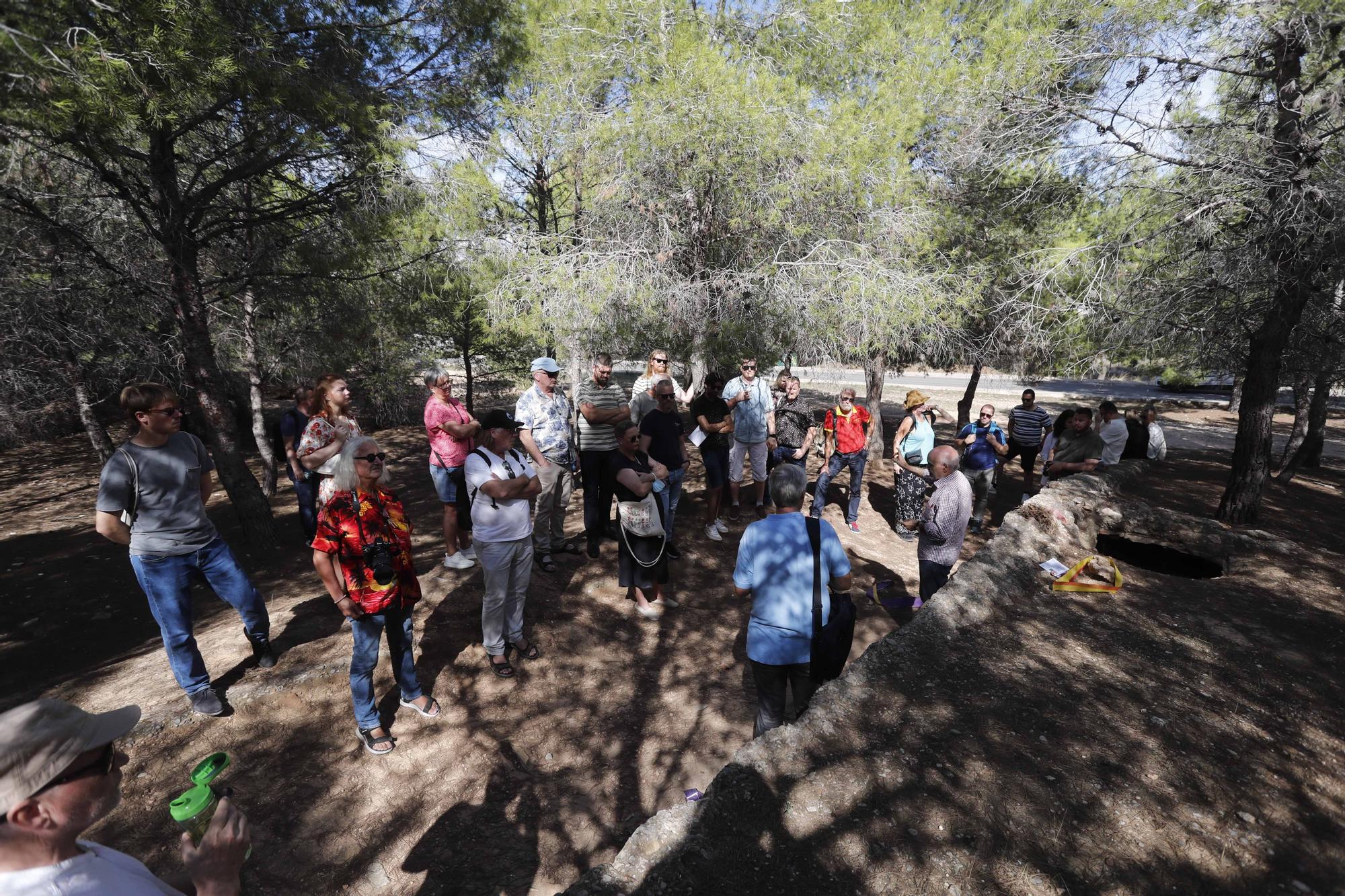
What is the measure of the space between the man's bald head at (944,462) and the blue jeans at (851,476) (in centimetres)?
283

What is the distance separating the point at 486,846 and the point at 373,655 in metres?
1.18

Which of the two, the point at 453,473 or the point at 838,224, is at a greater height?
the point at 838,224

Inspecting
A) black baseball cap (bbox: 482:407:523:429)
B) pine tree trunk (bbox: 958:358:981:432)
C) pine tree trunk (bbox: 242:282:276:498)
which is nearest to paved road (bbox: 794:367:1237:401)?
pine tree trunk (bbox: 958:358:981:432)

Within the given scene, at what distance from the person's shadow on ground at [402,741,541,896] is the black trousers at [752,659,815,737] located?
51.7 inches

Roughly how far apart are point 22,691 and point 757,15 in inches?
418

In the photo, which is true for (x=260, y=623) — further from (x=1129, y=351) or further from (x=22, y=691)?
(x=1129, y=351)

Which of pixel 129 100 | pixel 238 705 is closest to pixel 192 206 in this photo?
pixel 129 100

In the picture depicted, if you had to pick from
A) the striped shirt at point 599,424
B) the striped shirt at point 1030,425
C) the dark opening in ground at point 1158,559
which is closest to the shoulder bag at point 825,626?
the striped shirt at point 599,424

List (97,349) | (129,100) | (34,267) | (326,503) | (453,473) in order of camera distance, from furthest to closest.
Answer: (97,349), (34,267), (453,473), (129,100), (326,503)

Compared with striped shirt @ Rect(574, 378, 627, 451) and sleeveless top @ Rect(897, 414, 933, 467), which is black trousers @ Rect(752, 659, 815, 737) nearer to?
striped shirt @ Rect(574, 378, 627, 451)

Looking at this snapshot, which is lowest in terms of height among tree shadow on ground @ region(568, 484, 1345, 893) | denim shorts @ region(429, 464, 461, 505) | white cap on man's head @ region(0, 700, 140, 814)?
tree shadow on ground @ region(568, 484, 1345, 893)

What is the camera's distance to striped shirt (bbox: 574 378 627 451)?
5.59 m

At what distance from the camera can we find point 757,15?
8258 millimetres

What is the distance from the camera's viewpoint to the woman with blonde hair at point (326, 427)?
4559 mm
